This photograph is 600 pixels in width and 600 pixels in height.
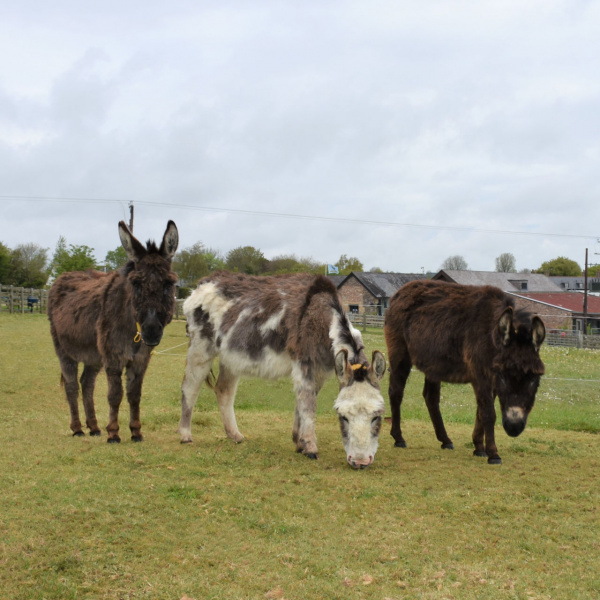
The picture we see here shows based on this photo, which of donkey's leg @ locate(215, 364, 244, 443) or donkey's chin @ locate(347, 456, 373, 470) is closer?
donkey's chin @ locate(347, 456, 373, 470)

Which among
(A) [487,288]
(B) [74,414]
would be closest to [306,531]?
(A) [487,288]

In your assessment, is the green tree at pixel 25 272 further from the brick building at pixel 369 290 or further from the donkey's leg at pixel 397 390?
the donkey's leg at pixel 397 390

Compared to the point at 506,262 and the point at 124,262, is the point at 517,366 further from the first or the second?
the point at 506,262

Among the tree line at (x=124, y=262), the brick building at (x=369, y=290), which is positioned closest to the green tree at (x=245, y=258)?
the tree line at (x=124, y=262)

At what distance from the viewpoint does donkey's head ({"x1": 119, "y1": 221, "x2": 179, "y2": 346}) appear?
7.45 meters

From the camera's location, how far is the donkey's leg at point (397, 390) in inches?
348

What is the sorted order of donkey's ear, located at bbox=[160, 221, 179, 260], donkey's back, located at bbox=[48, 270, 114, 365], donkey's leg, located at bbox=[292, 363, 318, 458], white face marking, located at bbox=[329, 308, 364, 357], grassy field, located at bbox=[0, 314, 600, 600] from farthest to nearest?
donkey's back, located at bbox=[48, 270, 114, 365] → donkey's ear, located at bbox=[160, 221, 179, 260] → donkey's leg, located at bbox=[292, 363, 318, 458] → white face marking, located at bbox=[329, 308, 364, 357] → grassy field, located at bbox=[0, 314, 600, 600]

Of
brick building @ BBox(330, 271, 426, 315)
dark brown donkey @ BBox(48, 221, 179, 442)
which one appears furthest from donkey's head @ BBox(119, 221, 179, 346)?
brick building @ BBox(330, 271, 426, 315)

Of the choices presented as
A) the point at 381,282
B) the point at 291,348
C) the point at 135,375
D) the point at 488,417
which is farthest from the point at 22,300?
the point at 488,417

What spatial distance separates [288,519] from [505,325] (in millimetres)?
3412

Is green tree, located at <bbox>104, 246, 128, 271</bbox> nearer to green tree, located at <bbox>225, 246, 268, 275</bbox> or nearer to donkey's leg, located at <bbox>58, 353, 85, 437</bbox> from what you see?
green tree, located at <bbox>225, 246, 268, 275</bbox>

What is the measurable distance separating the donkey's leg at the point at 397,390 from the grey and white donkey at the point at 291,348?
148cm

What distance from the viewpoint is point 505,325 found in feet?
23.3

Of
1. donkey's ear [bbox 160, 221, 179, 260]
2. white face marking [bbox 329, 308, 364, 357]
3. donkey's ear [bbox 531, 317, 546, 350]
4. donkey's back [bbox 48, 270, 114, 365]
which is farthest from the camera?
donkey's back [bbox 48, 270, 114, 365]
